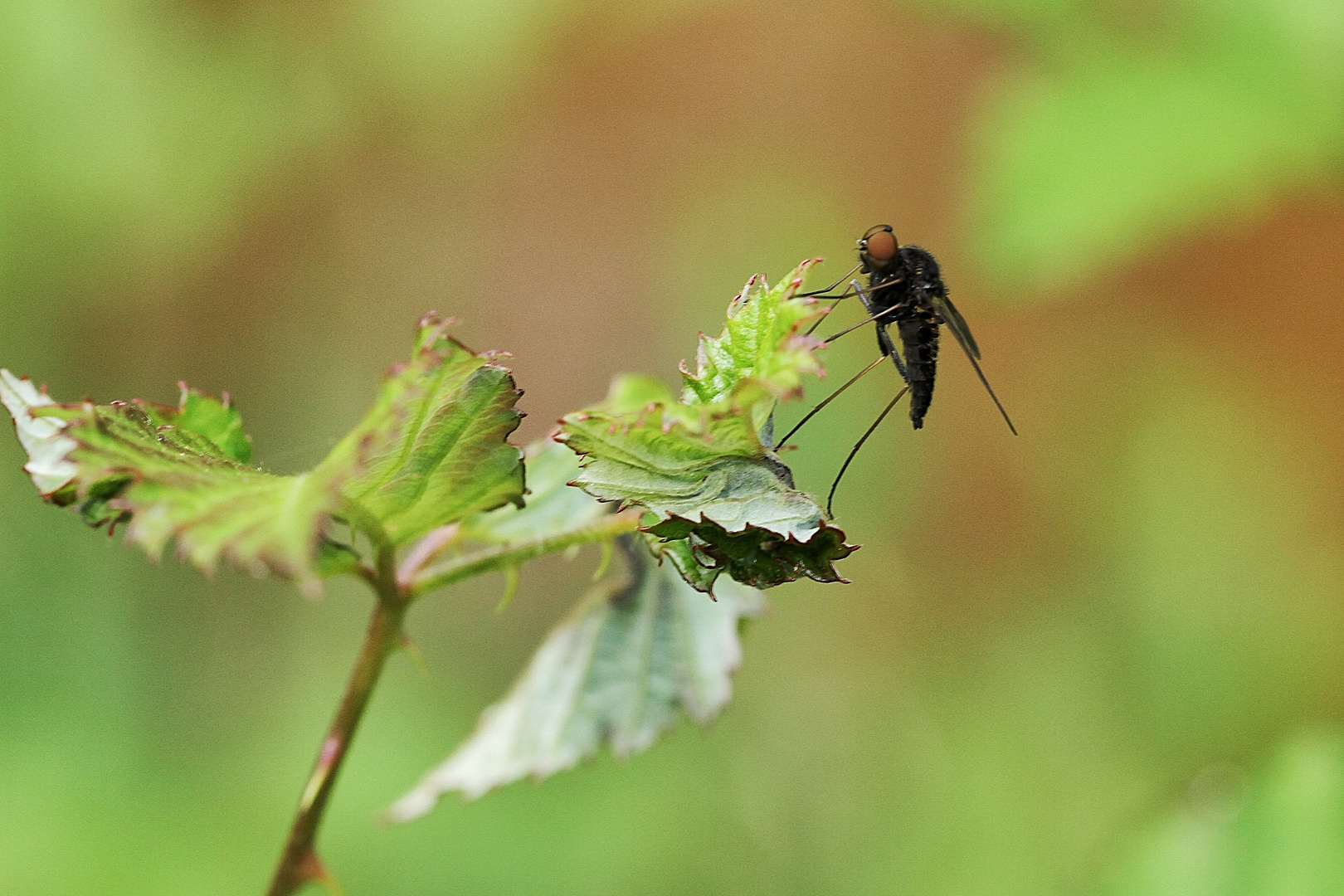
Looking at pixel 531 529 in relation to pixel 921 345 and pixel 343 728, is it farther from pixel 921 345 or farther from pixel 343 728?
pixel 921 345

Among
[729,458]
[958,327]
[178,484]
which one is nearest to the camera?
[178,484]

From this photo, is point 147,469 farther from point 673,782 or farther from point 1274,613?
point 1274,613

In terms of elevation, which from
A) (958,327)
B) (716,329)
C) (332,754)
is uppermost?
(716,329)

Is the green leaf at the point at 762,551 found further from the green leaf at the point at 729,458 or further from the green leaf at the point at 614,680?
the green leaf at the point at 614,680

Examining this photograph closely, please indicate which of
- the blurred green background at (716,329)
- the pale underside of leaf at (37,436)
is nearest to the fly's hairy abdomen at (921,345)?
the pale underside of leaf at (37,436)

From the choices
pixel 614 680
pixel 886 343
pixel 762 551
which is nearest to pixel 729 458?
pixel 762 551

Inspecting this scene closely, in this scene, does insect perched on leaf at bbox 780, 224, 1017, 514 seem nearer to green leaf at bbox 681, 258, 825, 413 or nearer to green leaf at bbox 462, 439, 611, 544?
green leaf at bbox 462, 439, 611, 544
